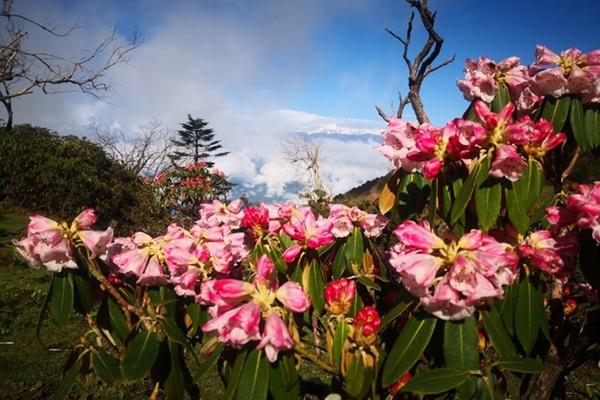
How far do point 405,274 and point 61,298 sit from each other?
0.86 meters

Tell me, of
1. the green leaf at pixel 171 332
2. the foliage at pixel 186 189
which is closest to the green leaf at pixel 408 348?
the green leaf at pixel 171 332

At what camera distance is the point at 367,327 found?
0.80 meters

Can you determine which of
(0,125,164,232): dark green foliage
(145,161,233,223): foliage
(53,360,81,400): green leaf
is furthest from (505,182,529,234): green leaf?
(0,125,164,232): dark green foliage

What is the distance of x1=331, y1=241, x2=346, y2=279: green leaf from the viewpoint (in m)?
1.16

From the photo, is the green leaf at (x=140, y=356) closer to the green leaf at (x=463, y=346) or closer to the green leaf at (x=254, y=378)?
the green leaf at (x=254, y=378)

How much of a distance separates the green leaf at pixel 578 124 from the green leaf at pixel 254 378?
37.7 inches

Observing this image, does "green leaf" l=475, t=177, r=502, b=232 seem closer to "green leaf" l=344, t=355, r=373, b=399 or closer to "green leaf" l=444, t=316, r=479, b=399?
"green leaf" l=444, t=316, r=479, b=399

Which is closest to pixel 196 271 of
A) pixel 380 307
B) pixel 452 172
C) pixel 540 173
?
pixel 380 307

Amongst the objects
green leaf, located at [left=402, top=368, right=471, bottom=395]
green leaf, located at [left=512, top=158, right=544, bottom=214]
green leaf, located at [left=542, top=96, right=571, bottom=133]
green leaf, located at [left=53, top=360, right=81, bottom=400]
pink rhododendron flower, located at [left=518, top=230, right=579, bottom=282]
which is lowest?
green leaf, located at [left=53, top=360, right=81, bottom=400]

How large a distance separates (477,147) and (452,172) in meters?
0.09

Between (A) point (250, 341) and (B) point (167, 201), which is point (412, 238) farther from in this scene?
(B) point (167, 201)

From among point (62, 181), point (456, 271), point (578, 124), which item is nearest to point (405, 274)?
point (456, 271)

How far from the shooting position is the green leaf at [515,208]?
837mm

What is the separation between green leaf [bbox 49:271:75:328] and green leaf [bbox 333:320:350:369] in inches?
26.5
